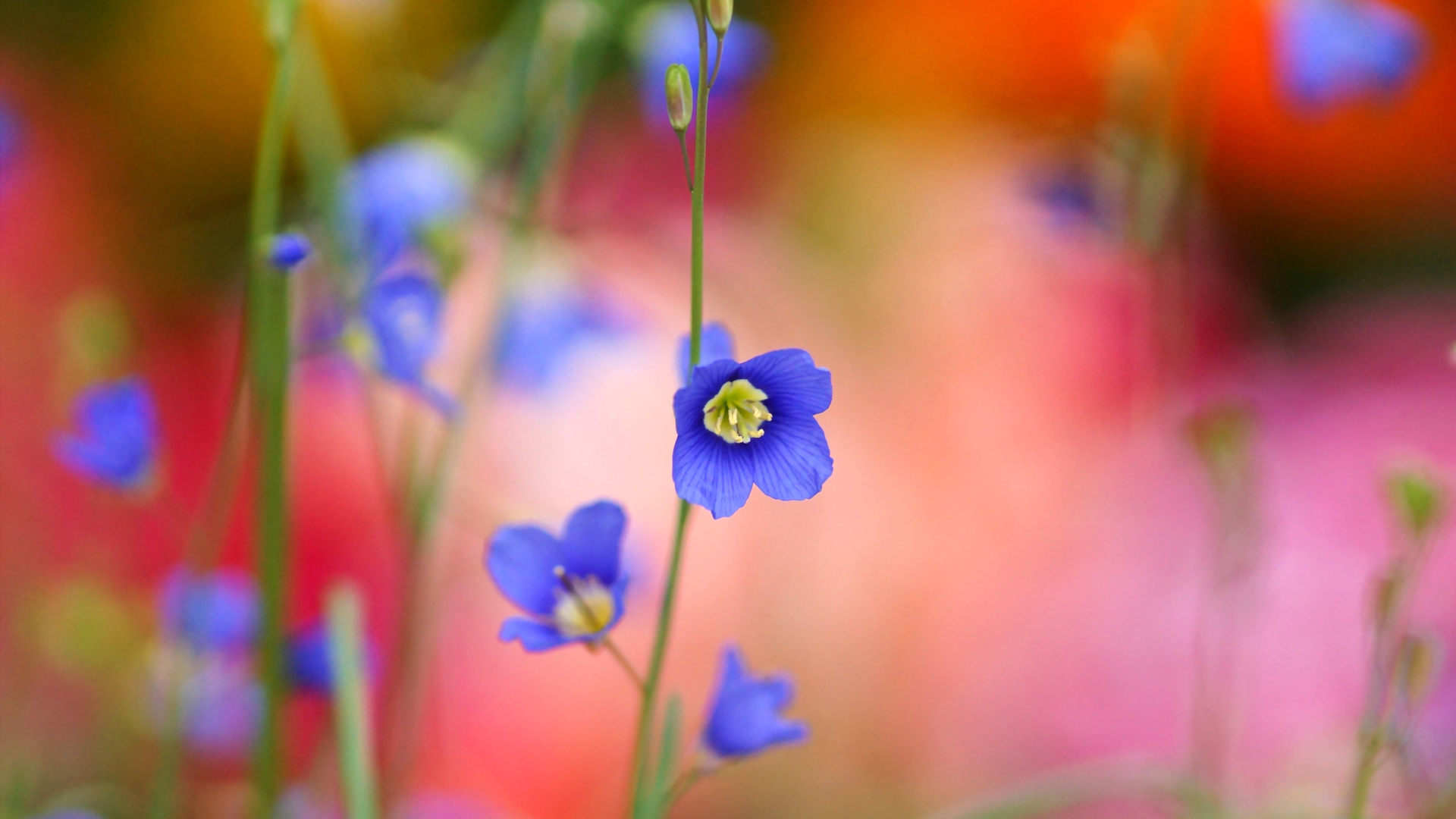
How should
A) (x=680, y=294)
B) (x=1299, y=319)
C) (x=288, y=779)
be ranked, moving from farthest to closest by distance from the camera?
(x=1299, y=319) → (x=680, y=294) → (x=288, y=779)

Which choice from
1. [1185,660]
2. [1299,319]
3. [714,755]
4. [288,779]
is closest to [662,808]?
[714,755]

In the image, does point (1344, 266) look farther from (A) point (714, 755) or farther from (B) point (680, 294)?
(A) point (714, 755)

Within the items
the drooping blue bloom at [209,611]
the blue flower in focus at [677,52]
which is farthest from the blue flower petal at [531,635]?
the blue flower in focus at [677,52]

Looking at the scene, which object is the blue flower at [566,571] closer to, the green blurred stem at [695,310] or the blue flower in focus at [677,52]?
the green blurred stem at [695,310]

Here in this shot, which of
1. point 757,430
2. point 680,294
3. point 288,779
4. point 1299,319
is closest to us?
point 757,430

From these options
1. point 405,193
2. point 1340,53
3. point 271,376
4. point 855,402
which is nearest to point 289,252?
point 271,376

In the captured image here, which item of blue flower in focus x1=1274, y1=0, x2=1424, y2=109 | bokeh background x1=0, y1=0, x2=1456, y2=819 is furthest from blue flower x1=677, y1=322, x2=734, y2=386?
blue flower in focus x1=1274, y1=0, x2=1424, y2=109
